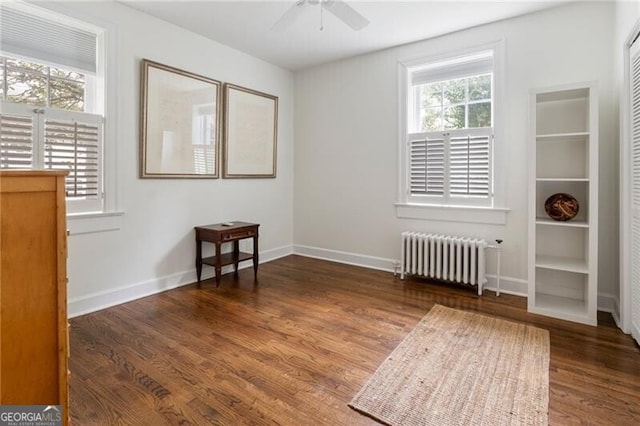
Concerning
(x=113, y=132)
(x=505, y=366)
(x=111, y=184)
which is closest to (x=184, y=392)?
(x=505, y=366)

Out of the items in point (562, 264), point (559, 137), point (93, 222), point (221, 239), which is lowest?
point (562, 264)

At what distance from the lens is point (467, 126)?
12.5ft

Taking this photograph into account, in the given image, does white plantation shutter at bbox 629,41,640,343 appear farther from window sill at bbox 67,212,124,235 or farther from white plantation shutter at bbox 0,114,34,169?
white plantation shutter at bbox 0,114,34,169

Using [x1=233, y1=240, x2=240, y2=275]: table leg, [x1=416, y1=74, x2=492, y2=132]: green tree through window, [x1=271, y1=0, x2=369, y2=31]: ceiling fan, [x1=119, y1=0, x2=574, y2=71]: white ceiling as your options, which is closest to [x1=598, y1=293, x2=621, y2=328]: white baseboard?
[x1=416, y1=74, x2=492, y2=132]: green tree through window

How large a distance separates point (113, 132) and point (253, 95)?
6.36 ft

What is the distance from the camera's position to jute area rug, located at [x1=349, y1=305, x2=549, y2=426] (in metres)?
1.73

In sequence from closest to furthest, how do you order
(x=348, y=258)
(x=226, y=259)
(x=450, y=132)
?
(x=450, y=132)
(x=226, y=259)
(x=348, y=258)

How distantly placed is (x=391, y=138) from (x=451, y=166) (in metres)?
0.85

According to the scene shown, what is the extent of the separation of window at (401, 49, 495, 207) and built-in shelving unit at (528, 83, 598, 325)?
21.1 inches

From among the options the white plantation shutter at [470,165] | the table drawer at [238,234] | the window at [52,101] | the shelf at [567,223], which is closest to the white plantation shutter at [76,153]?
the window at [52,101]

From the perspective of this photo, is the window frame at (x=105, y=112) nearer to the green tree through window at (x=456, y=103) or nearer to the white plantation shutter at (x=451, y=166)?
the white plantation shutter at (x=451, y=166)

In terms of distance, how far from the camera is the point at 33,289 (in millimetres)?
1311

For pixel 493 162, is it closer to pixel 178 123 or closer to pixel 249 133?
pixel 249 133

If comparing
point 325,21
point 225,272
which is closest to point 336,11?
point 325,21
